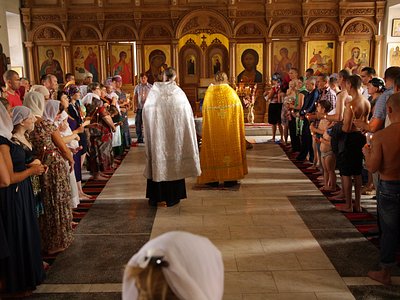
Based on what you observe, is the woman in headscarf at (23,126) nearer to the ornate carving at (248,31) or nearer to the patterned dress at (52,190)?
the patterned dress at (52,190)

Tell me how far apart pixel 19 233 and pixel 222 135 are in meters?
3.86

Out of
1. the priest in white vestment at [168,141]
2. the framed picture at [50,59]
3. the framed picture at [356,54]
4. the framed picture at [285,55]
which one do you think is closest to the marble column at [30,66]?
the framed picture at [50,59]

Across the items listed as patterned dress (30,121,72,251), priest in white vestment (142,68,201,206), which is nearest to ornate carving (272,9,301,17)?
priest in white vestment (142,68,201,206)

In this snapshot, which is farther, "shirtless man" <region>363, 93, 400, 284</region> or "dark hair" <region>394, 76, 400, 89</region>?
"dark hair" <region>394, 76, 400, 89</region>

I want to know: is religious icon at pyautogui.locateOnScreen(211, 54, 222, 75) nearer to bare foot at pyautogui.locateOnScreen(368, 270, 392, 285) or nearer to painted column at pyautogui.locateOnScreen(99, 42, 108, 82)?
painted column at pyautogui.locateOnScreen(99, 42, 108, 82)

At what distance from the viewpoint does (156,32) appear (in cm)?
1368

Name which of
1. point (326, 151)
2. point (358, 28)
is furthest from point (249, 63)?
point (326, 151)

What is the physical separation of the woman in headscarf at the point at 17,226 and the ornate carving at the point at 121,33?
1050 cm

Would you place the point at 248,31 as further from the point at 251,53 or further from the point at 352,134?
the point at 352,134

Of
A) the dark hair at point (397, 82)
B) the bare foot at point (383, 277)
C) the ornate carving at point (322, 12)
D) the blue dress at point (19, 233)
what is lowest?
the bare foot at point (383, 277)

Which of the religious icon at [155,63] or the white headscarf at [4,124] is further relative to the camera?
the religious icon at [155,63]

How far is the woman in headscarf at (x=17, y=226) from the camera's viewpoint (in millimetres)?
3418

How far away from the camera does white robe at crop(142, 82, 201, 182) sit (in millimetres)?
5969

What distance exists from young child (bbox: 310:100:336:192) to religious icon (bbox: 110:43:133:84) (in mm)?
8320
